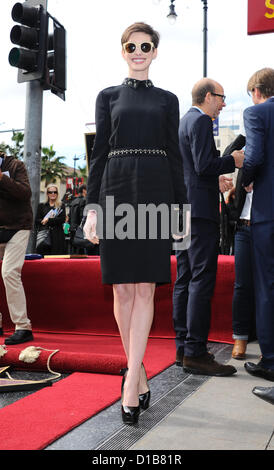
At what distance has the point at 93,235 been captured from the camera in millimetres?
2676

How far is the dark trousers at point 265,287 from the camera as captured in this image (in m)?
3.36

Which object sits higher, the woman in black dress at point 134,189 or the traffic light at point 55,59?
the traffic light at point 55,59

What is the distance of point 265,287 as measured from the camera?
11.2 ft

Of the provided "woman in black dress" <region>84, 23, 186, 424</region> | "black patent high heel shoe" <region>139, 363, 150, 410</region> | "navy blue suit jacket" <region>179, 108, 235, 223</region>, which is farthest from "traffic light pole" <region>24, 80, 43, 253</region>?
"black patent high heel shoe" <region>139, 363, 150, 410</region>

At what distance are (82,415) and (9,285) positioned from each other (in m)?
2.34

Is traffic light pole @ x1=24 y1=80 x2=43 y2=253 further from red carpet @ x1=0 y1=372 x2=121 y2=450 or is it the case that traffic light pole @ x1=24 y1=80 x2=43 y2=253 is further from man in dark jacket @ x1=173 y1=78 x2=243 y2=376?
red carpet @ x1=0 y1=372 x2=121 y2=450

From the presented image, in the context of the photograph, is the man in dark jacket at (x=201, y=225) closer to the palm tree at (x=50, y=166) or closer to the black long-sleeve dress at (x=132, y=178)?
the black long-sleeve dress at (x=132, y=178)

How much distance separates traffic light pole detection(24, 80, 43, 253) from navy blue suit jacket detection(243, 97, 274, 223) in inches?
102

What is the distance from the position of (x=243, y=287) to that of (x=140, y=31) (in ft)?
6.98

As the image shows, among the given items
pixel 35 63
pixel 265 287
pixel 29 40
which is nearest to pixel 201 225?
pixel 265 287

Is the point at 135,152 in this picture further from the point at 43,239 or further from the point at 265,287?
the point at 43,239

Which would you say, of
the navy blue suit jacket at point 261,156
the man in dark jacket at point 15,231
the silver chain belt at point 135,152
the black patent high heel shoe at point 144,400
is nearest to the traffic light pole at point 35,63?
the man in dark jacket at point 15,231

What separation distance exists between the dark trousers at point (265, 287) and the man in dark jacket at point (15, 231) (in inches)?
87.7
